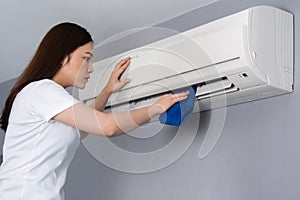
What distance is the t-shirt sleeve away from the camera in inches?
53.4

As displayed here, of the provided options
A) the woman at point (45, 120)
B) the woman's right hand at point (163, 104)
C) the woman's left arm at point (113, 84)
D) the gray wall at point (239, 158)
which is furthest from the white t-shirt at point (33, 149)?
the gray wall at point (239, 158)

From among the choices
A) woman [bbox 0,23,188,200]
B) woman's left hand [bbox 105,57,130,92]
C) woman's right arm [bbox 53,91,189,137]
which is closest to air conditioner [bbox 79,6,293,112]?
woman's left hand [bbox 105,57,130,92]

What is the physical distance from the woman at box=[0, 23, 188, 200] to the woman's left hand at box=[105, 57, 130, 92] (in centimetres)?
29

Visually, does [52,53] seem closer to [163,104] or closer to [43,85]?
[43,85]

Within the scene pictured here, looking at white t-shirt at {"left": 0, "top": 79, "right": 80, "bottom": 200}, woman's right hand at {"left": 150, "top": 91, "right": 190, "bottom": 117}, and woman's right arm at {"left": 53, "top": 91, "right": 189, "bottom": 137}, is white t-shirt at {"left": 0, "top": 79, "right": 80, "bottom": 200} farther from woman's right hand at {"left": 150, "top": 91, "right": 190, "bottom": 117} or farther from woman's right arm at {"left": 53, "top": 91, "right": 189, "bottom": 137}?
woman's right hand at {"left": 150, "top": 91, "right": 190, "bottom": 117}

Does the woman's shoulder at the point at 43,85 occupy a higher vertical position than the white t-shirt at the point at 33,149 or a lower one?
higher

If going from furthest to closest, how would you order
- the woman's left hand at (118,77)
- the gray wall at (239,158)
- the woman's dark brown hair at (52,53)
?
the woman's left hand at (118,77), the gray wall at (239,158), the woman's dark brown hair at (52,53)

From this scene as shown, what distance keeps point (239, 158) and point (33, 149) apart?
2.09ft

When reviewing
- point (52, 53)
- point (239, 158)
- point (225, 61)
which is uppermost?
point (52, 53)

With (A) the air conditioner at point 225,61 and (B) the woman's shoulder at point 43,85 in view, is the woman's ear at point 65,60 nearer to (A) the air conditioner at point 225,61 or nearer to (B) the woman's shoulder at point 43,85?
(B) the woman's shoulder at point 43,85

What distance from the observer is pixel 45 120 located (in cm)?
140

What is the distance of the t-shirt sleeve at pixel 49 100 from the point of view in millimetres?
1356

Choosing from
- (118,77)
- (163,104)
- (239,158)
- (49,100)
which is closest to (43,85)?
(49,100)

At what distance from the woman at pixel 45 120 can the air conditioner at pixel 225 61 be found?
186 millimetres
